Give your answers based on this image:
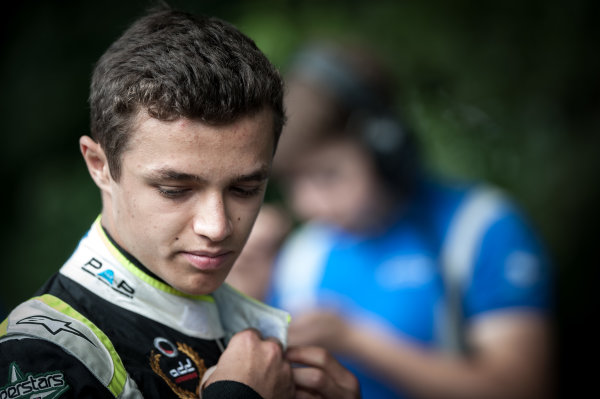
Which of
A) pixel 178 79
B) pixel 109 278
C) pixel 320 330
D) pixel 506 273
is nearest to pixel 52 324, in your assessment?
pixel 109 278

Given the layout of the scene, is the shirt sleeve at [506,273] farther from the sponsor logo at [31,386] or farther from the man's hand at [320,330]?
the sponsor logo at [31,386]

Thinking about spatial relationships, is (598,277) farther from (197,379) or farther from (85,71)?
(85,71)

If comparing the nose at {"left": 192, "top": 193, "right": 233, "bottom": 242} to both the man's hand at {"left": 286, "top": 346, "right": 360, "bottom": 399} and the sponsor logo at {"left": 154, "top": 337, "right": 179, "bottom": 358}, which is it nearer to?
the sponsor logo at {"left": 154, "top": 337, "right": 179, "bottom": 358}

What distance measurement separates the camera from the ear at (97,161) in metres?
1.30

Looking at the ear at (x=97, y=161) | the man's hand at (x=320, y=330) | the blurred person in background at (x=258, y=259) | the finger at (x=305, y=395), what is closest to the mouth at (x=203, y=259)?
the ear at (x=97, y=161)

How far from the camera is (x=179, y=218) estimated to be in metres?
1.21

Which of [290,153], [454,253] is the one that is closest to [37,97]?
[290,153]

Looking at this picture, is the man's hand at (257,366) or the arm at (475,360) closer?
the man's hand at (257,366)

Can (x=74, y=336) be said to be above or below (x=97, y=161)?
below

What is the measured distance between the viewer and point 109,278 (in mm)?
1249

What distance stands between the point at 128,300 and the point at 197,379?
0.21 meters

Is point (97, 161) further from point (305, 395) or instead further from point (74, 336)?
point (305, 395)

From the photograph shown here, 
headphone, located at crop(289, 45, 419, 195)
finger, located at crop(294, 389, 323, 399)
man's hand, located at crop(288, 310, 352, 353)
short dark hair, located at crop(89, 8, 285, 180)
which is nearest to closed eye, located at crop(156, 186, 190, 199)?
short dark hair, located at crop(89, 8, 285, 180)

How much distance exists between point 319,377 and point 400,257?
1404 mm
